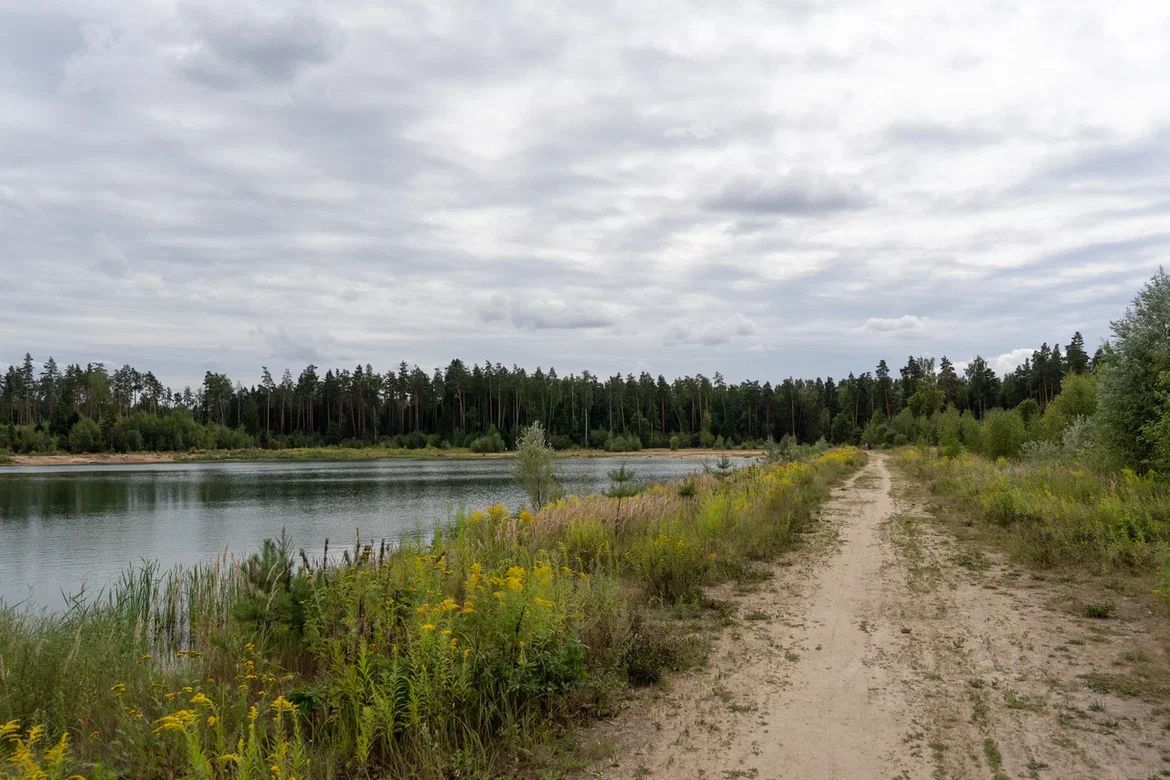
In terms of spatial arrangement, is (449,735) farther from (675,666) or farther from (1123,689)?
(1123,689)

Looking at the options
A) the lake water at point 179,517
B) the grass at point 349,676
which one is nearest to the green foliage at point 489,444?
the lake water at point 179,517

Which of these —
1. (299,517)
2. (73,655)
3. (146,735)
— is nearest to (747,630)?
(146,735)

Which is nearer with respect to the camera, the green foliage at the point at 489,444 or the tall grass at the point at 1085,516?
the tall grass at the point at 1085,516

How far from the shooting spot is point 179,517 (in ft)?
91.0

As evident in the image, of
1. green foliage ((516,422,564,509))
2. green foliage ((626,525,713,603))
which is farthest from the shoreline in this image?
green foliage ((626,525,713,603))

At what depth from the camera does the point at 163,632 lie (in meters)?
9.72

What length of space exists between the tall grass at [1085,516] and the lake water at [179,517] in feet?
33.3

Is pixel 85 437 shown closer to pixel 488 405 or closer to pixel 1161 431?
pixel 488 405

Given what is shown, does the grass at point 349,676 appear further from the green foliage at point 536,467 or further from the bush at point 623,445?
the bush at point 623,445

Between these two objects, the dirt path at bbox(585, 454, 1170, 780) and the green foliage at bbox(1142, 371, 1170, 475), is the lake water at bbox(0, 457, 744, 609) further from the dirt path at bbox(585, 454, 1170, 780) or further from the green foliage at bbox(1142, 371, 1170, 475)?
the green foliage at bbox(1142, 371, 1170, 475)

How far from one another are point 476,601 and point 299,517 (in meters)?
25.2

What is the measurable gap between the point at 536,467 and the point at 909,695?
17227 millimetres

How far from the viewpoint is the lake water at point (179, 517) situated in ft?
56.4

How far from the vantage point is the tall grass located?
30.7ft
